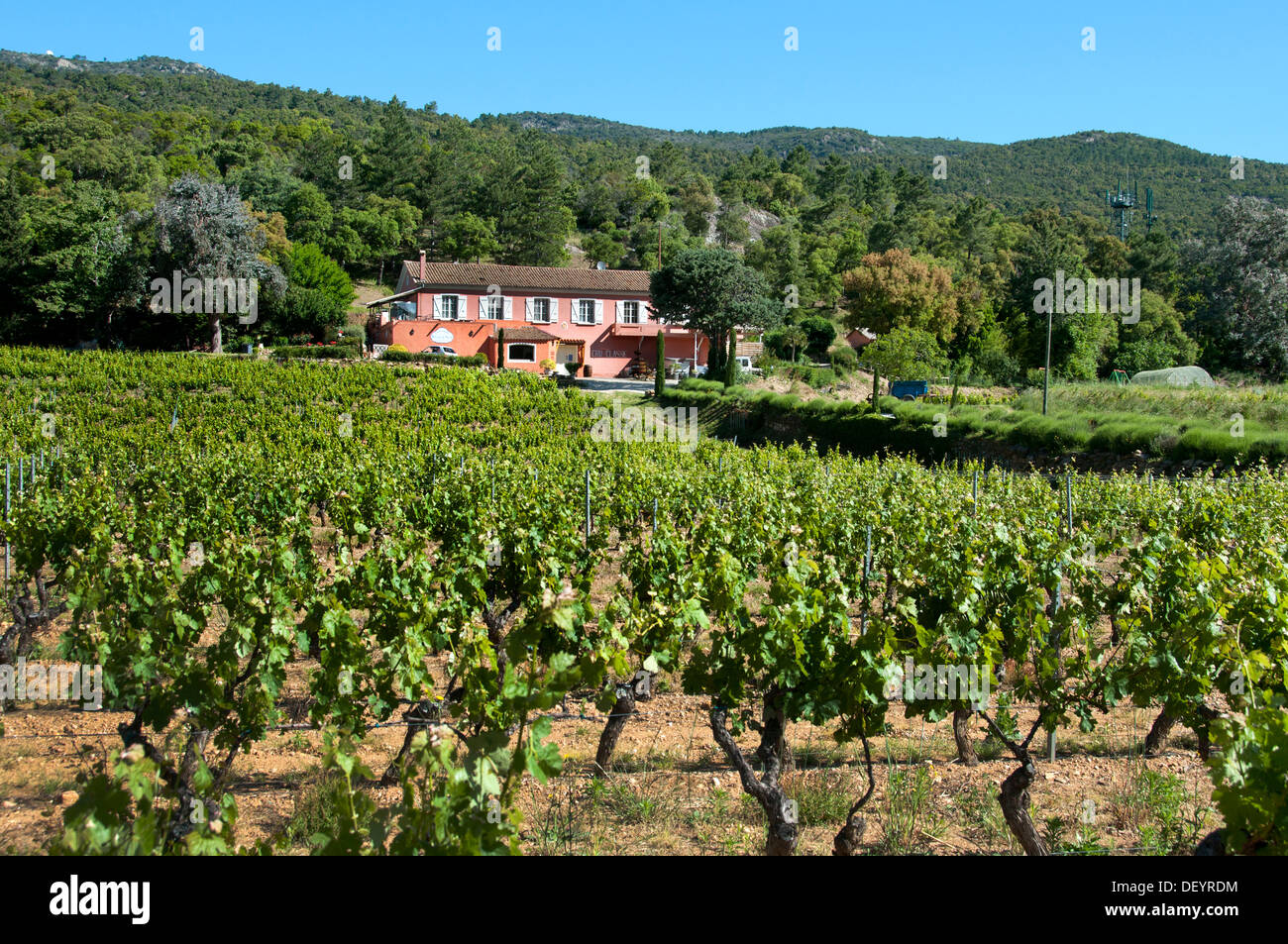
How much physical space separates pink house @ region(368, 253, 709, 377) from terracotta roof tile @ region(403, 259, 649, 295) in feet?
0.17

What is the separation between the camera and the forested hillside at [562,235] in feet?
131

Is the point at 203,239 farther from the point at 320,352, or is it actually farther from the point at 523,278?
the point at 523,278

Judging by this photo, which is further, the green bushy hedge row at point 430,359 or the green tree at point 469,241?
the green tree at point 469,241

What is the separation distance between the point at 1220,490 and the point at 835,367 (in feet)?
105

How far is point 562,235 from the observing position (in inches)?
2569

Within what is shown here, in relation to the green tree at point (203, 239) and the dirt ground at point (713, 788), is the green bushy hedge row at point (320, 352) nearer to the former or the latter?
the green tree at point (203, 239)

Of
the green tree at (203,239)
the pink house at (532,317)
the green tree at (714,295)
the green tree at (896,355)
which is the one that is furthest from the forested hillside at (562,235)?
the pink house at (532,317)

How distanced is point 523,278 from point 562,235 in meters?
20.2

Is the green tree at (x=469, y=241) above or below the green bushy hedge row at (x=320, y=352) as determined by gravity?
above

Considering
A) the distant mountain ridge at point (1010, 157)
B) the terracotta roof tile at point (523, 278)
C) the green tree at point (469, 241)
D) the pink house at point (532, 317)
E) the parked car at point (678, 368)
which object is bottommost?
the parked car at point (678, 368)

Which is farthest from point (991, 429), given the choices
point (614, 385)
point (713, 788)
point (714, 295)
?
point (714, 295)

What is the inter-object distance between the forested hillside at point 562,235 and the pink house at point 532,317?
4.23 meters

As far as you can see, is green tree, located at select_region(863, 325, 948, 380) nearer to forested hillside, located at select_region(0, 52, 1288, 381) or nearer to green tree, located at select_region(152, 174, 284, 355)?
forested hillside, located at select_region(0, 52, 1288, 381)

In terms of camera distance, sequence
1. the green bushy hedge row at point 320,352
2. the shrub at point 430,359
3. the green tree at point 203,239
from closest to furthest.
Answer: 1. the green bushy hedge row at point 320,352
2. the shrub at point 430,359
3. the green tree at point 203,239
